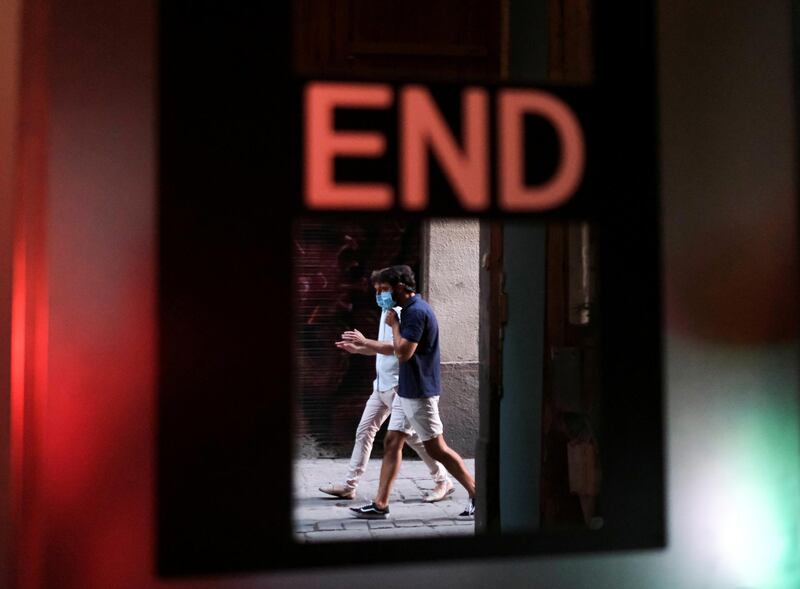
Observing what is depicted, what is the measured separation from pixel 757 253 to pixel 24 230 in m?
2.75

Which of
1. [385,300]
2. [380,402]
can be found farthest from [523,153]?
[380,402]

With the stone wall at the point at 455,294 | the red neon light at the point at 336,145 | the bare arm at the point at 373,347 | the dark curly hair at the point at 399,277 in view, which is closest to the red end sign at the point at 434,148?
the red neon light at the point at 336,145

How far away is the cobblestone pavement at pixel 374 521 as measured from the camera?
584 cm

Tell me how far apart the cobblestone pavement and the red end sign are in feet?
8.48

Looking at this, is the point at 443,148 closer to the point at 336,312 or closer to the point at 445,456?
Result: the point at 445,456

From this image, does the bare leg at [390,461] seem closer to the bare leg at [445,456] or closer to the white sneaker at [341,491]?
the bare leg at [445,456]

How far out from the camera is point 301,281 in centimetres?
916

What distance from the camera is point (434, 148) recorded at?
3109mm

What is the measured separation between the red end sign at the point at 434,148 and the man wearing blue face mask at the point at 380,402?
313cm

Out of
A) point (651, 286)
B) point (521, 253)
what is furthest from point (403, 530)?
point (651, 286)

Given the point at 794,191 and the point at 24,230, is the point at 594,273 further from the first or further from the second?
the point at 24,230

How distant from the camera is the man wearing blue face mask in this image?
622 centimetres

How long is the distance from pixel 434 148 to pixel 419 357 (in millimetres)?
2949

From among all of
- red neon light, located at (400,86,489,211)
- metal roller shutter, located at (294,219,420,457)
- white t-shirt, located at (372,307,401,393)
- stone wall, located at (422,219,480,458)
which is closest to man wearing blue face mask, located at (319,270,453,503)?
white t-shirt, located at (372,307,401,393)
